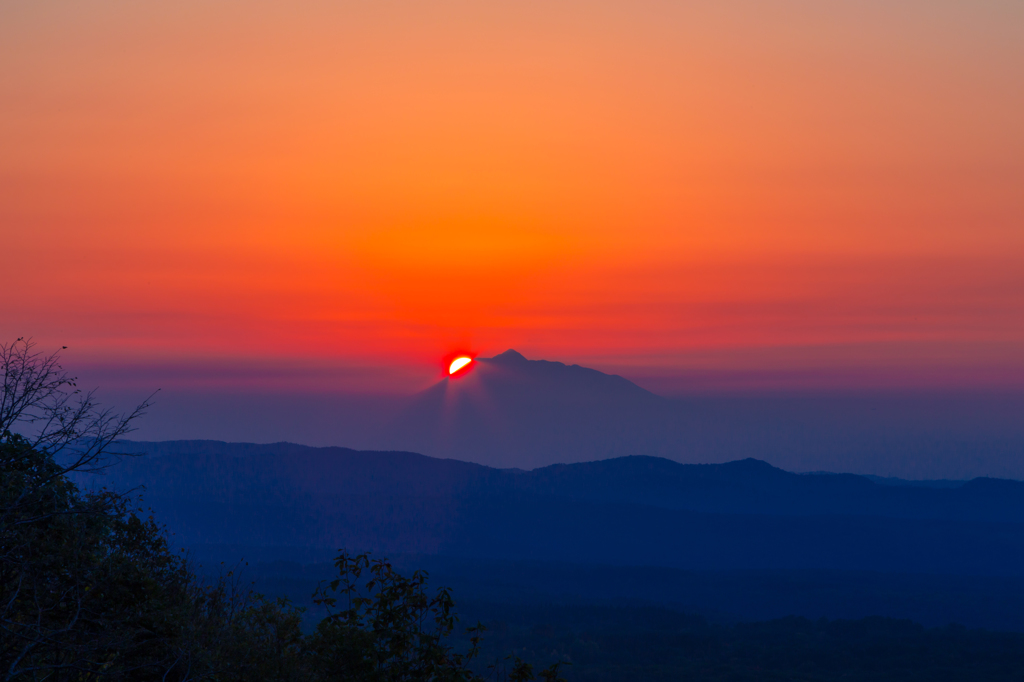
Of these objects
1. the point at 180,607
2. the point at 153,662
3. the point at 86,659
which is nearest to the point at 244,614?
the point at 180,607

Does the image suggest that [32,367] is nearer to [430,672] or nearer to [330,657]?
[330,657]

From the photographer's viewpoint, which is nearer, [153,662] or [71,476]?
[153,662]

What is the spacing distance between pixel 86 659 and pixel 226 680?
3.62 metres

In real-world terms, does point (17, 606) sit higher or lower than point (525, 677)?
higher

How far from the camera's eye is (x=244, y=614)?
24.0 metres

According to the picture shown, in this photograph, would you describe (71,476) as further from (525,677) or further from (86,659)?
(525,677)

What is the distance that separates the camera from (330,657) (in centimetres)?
1970

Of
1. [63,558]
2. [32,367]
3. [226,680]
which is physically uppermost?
[32,367]

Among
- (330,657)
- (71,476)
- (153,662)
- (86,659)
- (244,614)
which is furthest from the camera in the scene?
(71,476)

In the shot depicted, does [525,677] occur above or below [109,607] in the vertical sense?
below

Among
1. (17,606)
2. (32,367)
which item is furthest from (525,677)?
(32,367)

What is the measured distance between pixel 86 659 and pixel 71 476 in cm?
1162

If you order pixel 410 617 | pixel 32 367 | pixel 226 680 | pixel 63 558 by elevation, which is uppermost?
pixel 32 367

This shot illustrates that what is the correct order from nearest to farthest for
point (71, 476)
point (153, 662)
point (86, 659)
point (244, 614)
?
A: point (86, 659), point (153, 662), point (244, 614), point (71, 476)
